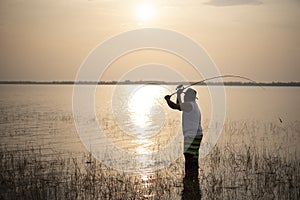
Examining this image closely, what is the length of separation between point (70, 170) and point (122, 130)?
10.6 metres

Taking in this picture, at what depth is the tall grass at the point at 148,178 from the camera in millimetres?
8789

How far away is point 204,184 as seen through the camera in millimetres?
9586

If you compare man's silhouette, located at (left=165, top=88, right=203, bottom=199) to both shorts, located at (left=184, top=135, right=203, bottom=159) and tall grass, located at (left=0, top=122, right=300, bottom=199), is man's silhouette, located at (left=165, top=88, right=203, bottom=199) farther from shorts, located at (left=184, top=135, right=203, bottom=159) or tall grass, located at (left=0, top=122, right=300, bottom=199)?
tall grass, located at (left=0, top=122, right=300, bottom=199)

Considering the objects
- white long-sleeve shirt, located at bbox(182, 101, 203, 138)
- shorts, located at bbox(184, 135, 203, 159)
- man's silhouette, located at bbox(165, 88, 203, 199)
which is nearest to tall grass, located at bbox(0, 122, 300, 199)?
man's silhouette, located at bbox(165, 88, 203, 199)

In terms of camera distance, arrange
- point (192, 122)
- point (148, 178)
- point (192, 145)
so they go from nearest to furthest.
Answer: point (192, 122) → point (192, 145) → point (148, 178)

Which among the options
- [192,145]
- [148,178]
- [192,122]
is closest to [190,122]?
[192,122]

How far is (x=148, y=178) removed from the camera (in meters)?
10.5

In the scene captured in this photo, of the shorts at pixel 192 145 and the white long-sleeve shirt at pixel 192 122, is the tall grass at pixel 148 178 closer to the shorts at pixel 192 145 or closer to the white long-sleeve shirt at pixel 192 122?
the shorts at pixel 192 145

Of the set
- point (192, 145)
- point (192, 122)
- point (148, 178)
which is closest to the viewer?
point (192, 122)

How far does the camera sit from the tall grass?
879 centimetres

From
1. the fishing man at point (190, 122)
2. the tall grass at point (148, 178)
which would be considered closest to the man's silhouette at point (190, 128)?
the fishing man at point (190, 122)

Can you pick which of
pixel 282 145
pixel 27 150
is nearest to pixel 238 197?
pixel 282 145

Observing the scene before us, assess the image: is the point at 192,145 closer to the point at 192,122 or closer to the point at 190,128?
the point at 190,128

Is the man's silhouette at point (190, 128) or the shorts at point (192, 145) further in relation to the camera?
the shorts at point (192, 145)
